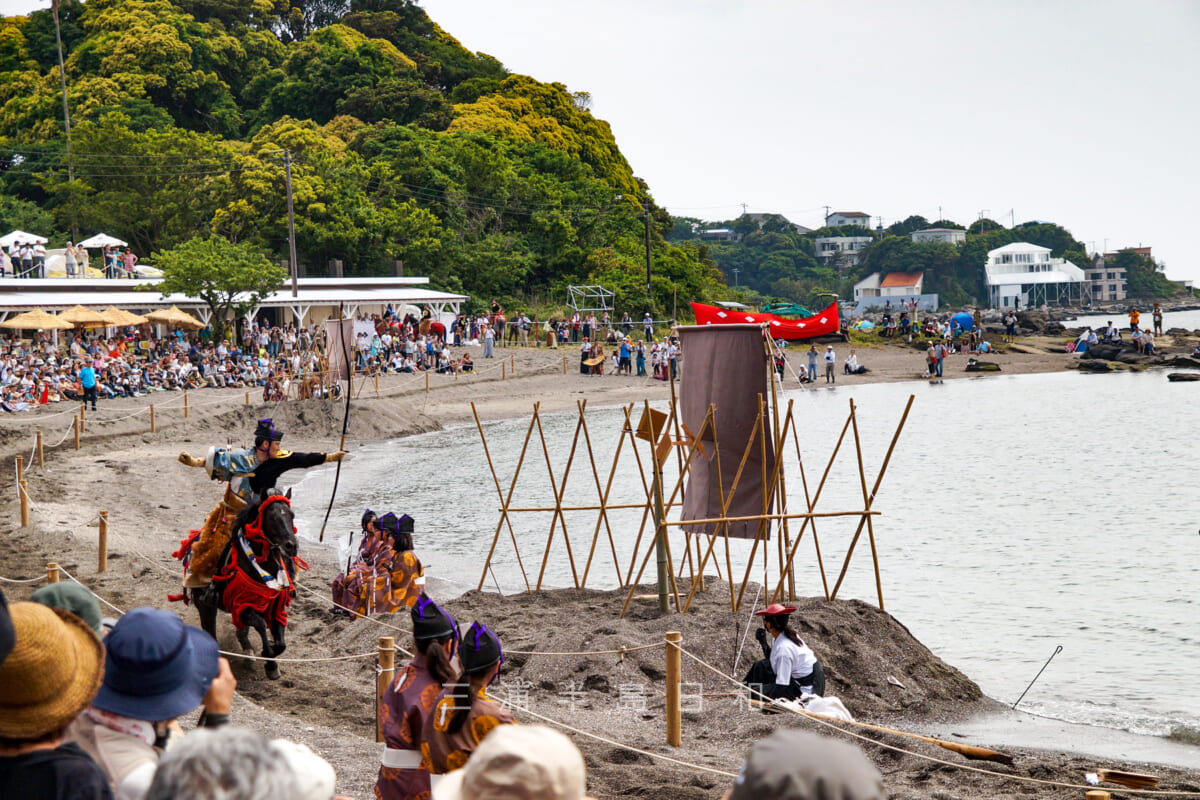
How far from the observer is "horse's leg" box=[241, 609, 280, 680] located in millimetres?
9070

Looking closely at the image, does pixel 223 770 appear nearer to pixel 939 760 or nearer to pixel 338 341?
pixel 939 760

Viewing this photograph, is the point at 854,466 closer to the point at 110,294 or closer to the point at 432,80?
the point at 110,294

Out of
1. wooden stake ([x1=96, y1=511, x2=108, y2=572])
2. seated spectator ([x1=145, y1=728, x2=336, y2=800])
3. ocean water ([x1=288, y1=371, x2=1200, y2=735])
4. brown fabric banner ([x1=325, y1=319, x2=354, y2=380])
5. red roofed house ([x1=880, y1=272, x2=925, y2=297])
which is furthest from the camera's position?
red roofed house ([x1=880, y1=272, x2=925, y2=297])

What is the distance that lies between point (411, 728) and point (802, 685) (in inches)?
183

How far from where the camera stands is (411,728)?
475 cm

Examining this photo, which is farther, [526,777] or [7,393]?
[7,393]

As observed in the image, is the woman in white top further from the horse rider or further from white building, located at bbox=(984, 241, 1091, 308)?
white building, located at bbox=(984, 241, 1091, 308)

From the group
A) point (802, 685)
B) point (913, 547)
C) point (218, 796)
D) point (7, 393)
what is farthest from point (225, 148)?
point (218, 796)

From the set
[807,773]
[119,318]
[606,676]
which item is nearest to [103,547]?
[606,676]

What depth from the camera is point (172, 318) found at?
32.9 metres

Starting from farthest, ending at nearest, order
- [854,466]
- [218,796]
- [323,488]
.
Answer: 1. [854,466]
2. [323,488]
3. [218,796]

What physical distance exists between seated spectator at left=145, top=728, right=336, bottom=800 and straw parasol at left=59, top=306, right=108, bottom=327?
30.6 metres

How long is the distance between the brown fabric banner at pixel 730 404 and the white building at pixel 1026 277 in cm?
11103

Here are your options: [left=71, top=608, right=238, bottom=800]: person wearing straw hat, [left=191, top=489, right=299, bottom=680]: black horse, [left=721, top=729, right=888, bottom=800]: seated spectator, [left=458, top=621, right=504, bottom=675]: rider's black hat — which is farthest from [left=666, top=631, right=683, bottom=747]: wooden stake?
[left=721, top=729, right=888, bottom=800]: seated spectator
